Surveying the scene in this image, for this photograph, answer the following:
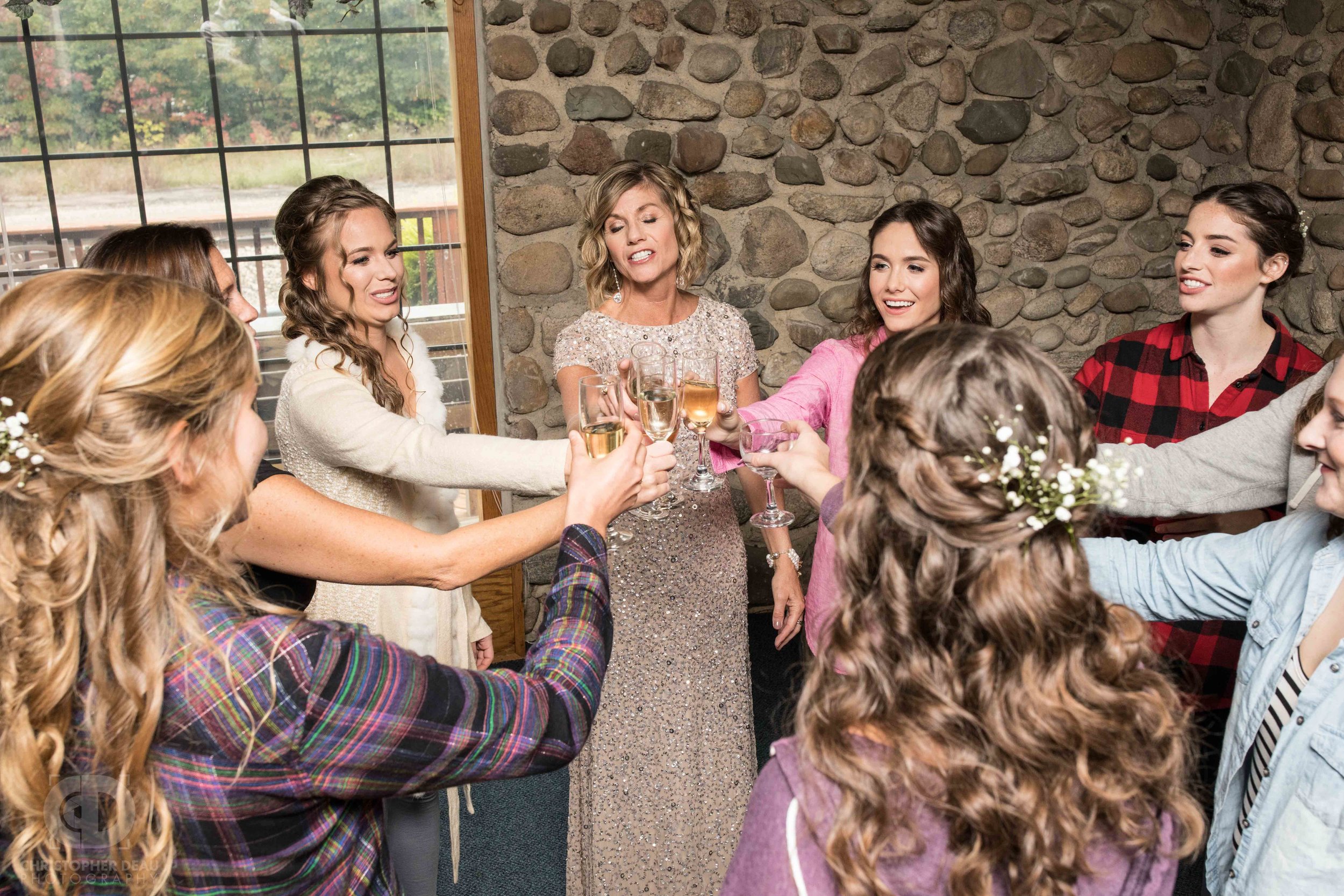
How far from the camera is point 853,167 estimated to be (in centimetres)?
343

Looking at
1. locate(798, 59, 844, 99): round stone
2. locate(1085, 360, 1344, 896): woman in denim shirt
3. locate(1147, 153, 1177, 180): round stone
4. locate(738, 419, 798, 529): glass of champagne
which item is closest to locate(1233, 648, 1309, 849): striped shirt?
locate(1085, 360, 1344, 896): woman in denim shirt

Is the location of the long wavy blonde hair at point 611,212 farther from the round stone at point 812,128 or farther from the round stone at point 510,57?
the round stone at point 812,128

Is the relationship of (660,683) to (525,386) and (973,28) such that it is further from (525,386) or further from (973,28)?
(973,28)

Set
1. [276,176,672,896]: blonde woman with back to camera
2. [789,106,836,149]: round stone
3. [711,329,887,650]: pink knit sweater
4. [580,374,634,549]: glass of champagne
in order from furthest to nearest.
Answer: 1. [789,106,836,149]: round stone
2. [711,329,887,650]: pink knit sweater
3. [276,176,672,896]: blonde woman with back to camera
4. [580,374,634,549]: glass of champagne

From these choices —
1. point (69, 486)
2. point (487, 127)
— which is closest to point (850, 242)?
point (487, 127)

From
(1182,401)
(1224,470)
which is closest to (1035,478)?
(1224,470)

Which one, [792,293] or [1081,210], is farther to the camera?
[1081,210]

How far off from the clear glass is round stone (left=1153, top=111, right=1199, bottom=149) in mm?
2677

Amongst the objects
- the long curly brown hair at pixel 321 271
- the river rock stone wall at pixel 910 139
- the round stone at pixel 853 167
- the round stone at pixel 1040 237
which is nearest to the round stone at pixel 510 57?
the river rock stone wall at pixel 910 139

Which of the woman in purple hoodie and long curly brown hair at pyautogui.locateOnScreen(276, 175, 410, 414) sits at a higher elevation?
long curly brown hair at pyautogui.locateOnScreen(276, 175, 410, 414)

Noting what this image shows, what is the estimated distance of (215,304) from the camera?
1.02 meters

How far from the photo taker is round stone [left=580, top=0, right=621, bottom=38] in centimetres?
313

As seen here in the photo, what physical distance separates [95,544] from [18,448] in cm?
10

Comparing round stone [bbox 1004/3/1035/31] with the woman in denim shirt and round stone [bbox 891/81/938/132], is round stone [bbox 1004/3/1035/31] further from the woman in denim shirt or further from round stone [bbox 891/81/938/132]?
the woman in denim shirt
